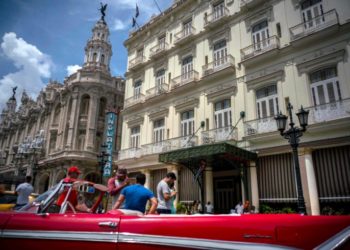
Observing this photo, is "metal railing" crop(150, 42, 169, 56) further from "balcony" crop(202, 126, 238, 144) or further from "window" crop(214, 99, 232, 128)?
"balcony" crop(202, 126, 238, 144)

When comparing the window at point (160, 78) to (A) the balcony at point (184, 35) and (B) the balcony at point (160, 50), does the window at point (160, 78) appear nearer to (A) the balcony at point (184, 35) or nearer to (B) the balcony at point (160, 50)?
(B) the balcony at point (160, 50)

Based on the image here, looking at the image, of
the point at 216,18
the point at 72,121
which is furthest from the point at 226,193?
the point at 72,121

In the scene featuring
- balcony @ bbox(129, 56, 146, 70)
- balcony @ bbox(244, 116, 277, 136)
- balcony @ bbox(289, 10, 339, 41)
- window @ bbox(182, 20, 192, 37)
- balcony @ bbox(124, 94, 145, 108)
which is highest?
window @ bbox(182, 20, 192, 37)

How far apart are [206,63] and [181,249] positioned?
15.5m

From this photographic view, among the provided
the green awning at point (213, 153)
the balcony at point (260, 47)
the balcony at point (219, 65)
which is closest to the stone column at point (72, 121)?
the balcony at point (219, 65)

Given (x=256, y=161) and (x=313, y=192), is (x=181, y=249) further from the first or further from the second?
(x=256, y=161)

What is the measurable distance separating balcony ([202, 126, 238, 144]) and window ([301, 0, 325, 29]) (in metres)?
6.25

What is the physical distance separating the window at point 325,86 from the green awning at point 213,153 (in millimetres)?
3881

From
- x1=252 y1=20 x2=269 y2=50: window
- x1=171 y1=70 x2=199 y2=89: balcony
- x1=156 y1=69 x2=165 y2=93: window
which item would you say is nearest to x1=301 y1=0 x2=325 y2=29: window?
x1=252 y1=20 x2=269 y2=50: window

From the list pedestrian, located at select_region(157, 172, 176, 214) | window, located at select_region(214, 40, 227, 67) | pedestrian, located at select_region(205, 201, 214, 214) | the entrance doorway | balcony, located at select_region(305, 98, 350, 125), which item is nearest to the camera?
pedestrian, located at select_region(157, 172, 176, 214)

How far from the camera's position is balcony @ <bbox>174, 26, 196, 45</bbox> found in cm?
1788

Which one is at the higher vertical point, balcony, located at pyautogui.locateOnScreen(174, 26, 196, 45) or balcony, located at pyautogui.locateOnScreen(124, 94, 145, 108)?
balcony, located at pyautogui.locateOnScreen(174, 26, 196, 45)

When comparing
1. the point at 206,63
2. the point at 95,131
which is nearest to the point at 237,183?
the point at 206,63

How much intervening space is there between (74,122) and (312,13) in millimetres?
25683
